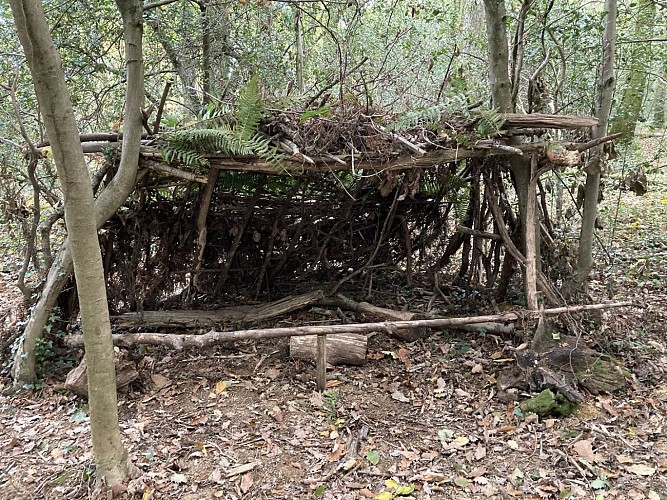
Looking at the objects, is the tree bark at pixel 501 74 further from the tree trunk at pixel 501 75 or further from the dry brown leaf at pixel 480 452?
the dry brown leaf at pixel 480 452

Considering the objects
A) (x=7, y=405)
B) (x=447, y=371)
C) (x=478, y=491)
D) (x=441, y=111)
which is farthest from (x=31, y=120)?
(x=478, y=491)

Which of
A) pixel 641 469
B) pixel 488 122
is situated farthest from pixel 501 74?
pixel 641 469

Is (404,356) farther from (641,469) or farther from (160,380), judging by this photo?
(160,380)

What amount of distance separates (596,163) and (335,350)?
321cm

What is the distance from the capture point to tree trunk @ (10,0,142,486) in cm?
232

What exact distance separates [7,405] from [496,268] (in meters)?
5.22

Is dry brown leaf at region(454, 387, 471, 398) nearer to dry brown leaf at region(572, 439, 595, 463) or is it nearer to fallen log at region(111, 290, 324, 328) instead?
dry brown leaf at region(572, 439, 595, 463)

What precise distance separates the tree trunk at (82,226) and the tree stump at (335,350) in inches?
73.9

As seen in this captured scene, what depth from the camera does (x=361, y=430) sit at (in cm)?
376

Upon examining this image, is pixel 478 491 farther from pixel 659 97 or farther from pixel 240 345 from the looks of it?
pixel 659 97

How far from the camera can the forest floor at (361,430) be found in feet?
10.4

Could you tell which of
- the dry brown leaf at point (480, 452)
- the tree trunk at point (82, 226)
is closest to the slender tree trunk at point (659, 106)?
the dry brown leaf at point (480, 452)

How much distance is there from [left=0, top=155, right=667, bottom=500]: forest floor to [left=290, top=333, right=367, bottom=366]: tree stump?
0.10 metres

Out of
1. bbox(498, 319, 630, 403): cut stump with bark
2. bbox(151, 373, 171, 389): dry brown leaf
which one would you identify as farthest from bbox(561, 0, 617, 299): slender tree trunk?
bbox(151, 373, 171, 389): dry brown leaf
